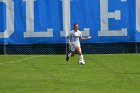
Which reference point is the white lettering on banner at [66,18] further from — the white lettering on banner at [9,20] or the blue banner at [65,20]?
the white lettering on banner at [9,20]

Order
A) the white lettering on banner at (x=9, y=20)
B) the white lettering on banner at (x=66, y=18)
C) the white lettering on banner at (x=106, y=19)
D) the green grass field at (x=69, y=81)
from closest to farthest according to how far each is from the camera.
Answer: the green grass field at (x=69, y=81), the white lettering on banner at (x=106, y=19), the white lettering on banner at (x=66, y=18), the white lettering on banner at (x=9, y=20)

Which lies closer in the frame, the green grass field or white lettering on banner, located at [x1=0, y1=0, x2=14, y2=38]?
the green grass field

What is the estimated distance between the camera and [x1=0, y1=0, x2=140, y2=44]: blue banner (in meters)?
30.3

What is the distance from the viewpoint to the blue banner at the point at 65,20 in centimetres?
3028

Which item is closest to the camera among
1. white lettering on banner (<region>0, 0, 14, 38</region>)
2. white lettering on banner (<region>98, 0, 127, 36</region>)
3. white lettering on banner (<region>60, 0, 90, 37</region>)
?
white lettering on banner (<region>98, 0, 127, 36</region>)

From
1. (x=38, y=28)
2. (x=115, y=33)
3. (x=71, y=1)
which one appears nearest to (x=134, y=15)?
(x=115, y=33)

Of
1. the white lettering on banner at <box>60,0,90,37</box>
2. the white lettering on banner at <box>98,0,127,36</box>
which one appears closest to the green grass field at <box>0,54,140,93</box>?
the white lettering on banner at <box>98,0,127,36</box>

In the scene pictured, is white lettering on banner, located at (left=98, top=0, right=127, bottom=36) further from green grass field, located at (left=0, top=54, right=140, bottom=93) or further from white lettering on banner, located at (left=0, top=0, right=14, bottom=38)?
green grass field, located at (left=0, top=54, right=140, bottom=93)

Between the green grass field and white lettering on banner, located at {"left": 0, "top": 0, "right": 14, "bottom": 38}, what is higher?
white lettering on banner, located at {"left": 0, "top": 0, "right": 14, "bottom": 38}

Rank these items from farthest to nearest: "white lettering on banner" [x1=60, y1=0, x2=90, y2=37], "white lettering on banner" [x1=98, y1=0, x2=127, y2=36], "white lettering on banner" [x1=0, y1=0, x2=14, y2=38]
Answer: "white lettering on banner" [x1=0, y1=0, x2=14, y2=38] < "white lettering on banner" [x1=60, y1=0, x2=90, y2=37] < "white lettering on banner" [x1=98, y1=0, x2=127, y2=36]

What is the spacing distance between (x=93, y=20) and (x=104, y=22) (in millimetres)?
718

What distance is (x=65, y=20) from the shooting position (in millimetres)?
30984

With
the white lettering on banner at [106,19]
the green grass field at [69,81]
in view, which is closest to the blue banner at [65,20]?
the white lettering on banner at [106,19]

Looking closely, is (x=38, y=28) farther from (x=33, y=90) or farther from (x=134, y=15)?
(x=33, y=90)
